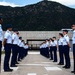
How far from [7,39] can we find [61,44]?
489 centimetres

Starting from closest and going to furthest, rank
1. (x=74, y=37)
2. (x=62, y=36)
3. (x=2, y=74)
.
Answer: (x=2, y=74)
(x=74, y=37)
(x=62, y=36)

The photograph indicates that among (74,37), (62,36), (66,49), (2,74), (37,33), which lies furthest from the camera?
(37,33)

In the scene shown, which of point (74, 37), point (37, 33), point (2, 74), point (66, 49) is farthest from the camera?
point (37, 33)

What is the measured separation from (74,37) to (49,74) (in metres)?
2.04

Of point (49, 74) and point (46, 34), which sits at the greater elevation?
point (46, 34)

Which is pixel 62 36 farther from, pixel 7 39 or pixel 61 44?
pixel 7 39

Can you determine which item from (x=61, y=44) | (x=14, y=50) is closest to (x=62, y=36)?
(x=61, y=44)

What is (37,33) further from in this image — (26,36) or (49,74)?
(49,74)

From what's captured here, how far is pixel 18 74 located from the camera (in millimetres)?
14070

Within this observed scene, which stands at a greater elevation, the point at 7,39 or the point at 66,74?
the point at 7,39

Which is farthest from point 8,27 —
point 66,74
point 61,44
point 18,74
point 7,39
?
point 61,44

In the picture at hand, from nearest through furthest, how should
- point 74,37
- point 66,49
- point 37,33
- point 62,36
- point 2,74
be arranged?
point 2,74 → point 74,37 → point 66,49 → point 62,36 → point 37,33

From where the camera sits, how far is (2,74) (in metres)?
14.0

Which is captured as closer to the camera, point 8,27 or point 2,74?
point 2,74
